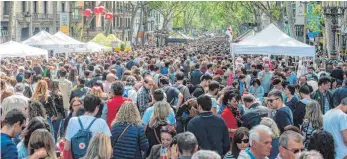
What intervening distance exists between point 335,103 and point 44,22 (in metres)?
58.2

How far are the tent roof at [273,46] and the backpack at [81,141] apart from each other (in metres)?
10.7

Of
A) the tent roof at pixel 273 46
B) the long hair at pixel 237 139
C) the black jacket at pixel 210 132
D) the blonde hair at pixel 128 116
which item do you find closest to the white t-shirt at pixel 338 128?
the black jacket at pixel 210 132

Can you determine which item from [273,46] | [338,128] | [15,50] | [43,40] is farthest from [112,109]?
[43,40]

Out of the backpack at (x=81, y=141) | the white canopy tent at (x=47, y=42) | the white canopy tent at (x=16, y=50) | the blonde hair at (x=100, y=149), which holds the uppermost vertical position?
the white canopy tent at (x=47, y=42)

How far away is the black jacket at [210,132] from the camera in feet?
23.3

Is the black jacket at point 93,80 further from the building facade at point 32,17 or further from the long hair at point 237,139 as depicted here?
the building facade at point 32,17

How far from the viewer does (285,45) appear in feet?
55.1

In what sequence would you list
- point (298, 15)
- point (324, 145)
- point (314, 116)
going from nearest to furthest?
point (324, 145), point (314, 116), point (298, 15)

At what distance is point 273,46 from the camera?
Answer: 17.0m

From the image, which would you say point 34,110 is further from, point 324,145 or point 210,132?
point 324,145

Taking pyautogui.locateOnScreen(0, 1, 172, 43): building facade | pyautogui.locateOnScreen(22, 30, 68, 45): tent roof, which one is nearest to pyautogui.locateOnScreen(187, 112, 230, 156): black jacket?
pyautogui.locateOnScreen(22, 30, 68, 45): tent roof

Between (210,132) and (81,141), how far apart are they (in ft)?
5.00

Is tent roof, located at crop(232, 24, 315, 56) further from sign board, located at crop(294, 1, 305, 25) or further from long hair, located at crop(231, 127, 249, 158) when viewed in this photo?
sign board, located at crop(294, 1, 305, 25)

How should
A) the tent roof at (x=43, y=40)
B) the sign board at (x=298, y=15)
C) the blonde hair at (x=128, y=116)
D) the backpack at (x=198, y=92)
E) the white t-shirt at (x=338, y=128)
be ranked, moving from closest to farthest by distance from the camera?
the white t-shirt at (x=338, y=128) → the blonde hair at (x=128, y=116) → the backpack at (x=198, y=92) → the tent roof at (x=43, y=40) → the sign board at (x=298, y=15)
